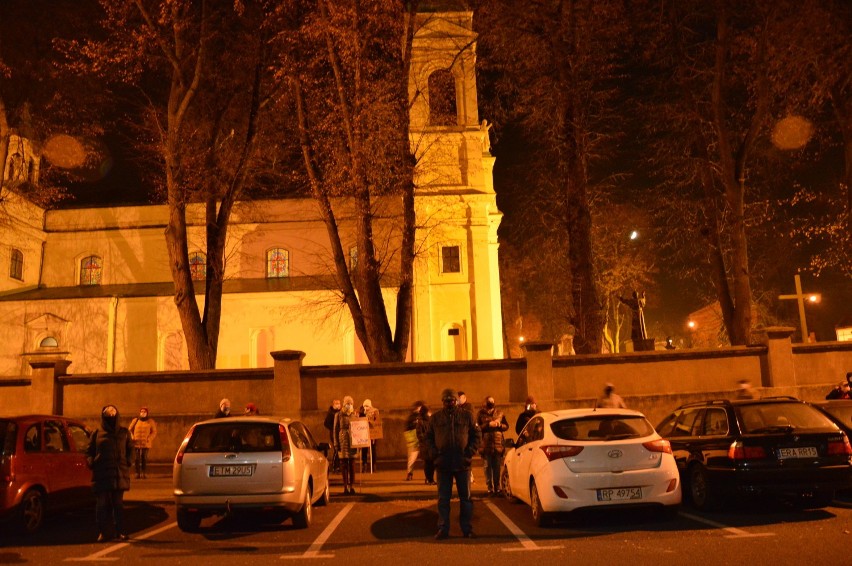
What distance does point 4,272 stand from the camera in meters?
40.4

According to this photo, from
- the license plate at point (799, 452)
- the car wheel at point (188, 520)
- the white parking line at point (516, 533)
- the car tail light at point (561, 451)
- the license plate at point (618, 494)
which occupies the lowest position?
the white parking line at point (516, 533)

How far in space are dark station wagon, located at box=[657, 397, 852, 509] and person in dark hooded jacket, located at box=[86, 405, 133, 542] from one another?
786 centimetres

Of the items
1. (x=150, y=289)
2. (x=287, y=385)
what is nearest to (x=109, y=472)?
(x=287, y=385)

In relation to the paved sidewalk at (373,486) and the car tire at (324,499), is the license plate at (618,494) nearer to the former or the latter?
the paved sidewalk at (373,486)

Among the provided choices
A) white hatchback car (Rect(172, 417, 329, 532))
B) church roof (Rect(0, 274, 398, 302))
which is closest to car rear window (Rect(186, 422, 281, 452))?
white hatchback car (Rect(172, 417, 329, 532))

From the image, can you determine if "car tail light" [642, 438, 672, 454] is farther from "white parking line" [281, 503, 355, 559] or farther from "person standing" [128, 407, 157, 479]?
"person standing" [128, 407, 157, 479]

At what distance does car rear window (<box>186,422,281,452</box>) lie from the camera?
33.1 ft

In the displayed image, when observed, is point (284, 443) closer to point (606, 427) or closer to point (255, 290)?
point (606, 427)

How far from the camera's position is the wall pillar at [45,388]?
19.7 meters

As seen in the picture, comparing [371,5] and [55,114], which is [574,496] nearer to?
[371,5]

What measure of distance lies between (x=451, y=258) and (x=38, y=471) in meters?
29.6

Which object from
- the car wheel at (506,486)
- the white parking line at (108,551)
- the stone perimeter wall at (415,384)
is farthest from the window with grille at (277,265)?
the white parking line at (108,551)

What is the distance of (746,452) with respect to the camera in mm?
9789

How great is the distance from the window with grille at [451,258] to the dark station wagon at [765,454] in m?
28.2
